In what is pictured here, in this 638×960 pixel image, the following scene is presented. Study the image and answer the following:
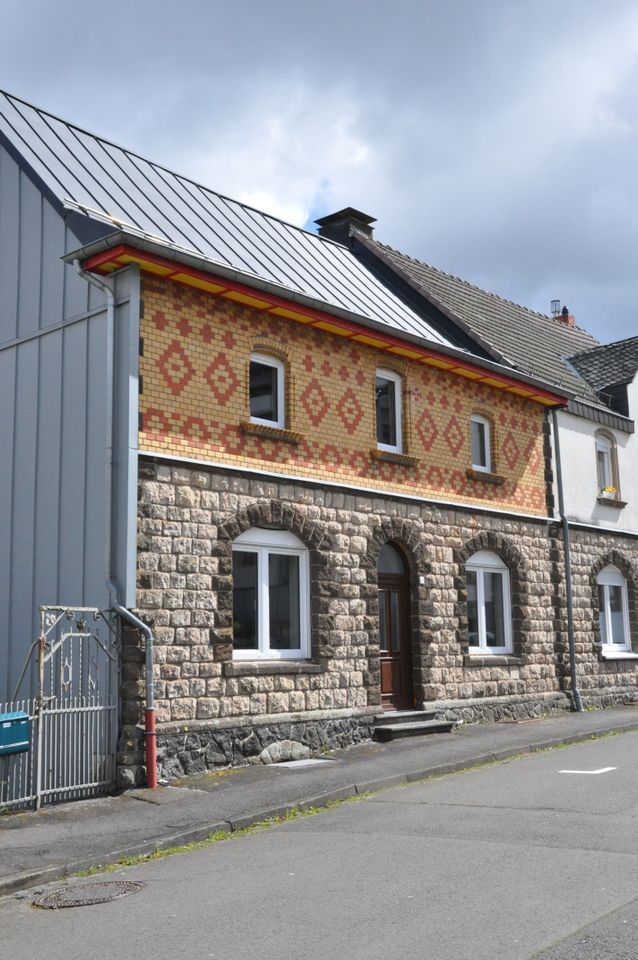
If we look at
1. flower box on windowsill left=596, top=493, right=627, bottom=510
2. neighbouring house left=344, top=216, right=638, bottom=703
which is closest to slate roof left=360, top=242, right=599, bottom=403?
neighbouring house left=344, top=216, right=638, bottom=703

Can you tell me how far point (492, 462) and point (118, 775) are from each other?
9775mm

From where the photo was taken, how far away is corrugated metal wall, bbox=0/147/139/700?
13.1 meters

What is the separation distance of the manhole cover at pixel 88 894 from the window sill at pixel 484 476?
11448 millimetres

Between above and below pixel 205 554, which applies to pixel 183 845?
below

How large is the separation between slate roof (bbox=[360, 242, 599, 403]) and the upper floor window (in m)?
0.91

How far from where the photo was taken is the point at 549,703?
1941 cm

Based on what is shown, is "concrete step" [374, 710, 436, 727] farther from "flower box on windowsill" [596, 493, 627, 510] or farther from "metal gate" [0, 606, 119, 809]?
"flower box on windowsill" [596, 493, 627, 510]

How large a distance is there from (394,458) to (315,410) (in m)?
1.80

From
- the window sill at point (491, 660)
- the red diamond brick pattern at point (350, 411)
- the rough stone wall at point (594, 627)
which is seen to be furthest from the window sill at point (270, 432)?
the rough stone wall at point (594, 627)

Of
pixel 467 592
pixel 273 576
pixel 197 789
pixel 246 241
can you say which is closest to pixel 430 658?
pixel 467 592

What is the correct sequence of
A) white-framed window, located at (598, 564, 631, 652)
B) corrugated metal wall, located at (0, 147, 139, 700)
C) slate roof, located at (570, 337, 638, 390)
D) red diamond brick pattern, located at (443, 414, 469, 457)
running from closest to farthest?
corrugated metal wall, located at (0, 147, 139, 700) → red diamond brick pattern, located at (443, 414, 469, 457) → white-framed window, located at (598, 564, 631, 652) → slate roof, located at (570, 337, 638, 390)

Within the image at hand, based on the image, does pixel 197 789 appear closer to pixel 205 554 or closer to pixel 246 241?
pixel 205 554

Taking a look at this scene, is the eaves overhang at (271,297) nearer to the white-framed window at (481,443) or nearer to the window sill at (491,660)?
the white-framed window at (481,443)

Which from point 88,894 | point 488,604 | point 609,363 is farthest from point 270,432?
point 609,363
